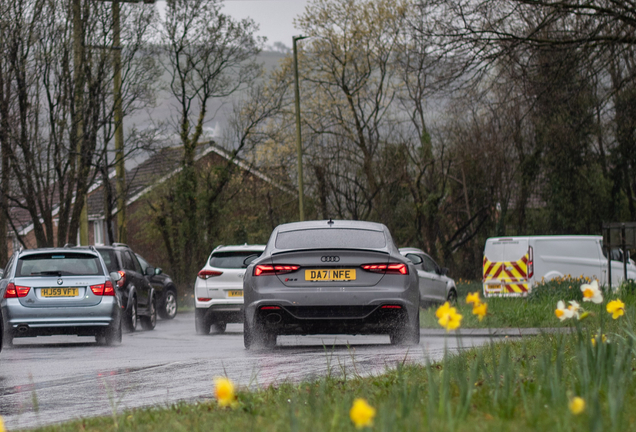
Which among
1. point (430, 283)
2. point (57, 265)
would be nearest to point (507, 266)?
point (430, 283)

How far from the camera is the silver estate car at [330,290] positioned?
11367mm

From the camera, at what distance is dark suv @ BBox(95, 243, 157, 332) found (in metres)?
18.9

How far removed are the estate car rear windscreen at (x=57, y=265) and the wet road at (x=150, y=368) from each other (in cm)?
117

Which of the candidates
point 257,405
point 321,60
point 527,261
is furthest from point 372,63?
point 257,405

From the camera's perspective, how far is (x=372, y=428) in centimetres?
416

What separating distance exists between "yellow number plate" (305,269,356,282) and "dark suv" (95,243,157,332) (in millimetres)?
7117

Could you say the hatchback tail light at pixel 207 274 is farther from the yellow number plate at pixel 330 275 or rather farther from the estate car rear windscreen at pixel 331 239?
the yellow number plate at pixel 330 275

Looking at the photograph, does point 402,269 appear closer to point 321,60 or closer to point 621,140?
point 621,140

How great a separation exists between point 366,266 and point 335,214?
95.8 feet

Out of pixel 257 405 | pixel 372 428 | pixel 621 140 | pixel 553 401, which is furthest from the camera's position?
pixel 621 140

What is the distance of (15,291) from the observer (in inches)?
591

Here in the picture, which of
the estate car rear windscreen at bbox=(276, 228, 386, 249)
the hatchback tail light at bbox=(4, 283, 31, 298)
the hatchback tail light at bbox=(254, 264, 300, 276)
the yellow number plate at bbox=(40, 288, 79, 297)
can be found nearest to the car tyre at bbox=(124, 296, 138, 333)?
the yellow number plate at bbox=(40, 288, 79, 297)

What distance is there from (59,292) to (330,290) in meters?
5.62

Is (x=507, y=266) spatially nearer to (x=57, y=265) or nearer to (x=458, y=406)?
(x=57, y=265)
